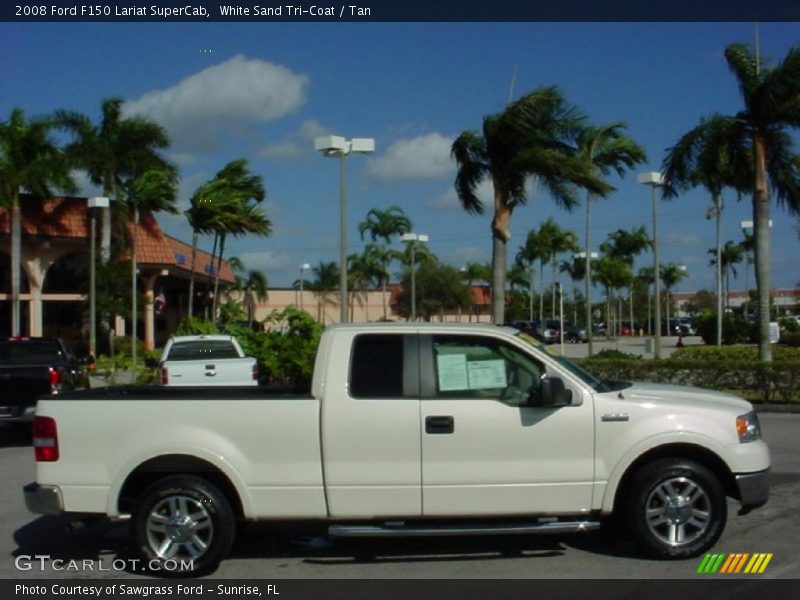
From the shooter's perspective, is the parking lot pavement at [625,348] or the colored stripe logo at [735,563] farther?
the parking lot pavement at [625,348]

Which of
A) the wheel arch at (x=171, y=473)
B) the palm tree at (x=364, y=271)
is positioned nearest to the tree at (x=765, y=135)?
the wheel arch at (x=171, y=473)

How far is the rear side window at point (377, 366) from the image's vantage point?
7273mm

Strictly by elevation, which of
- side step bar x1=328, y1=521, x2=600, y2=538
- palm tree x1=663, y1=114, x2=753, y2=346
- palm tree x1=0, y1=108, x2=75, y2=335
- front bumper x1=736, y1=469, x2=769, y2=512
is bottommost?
side step bar x1=328, y1=521, x2=600, y2=538

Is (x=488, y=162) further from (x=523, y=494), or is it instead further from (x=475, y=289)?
(x=475, y=289)

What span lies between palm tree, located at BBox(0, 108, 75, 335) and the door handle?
2891 cm

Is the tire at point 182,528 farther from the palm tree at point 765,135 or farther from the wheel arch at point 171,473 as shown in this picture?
the palm tree at point 765,135

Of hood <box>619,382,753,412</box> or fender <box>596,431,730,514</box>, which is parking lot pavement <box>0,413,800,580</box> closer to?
fender <box>596,431,730,514</box>

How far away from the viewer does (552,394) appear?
7090 millimetres

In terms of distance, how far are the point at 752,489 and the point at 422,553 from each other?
2609 millimetres

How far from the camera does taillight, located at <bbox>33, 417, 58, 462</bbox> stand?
709 centimetres

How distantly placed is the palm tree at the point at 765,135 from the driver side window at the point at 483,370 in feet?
50.9

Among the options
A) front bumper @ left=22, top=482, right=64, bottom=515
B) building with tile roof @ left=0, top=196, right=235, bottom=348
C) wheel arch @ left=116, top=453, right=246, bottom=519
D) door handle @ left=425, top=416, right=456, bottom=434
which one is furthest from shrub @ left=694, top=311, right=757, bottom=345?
front bumper @ left=22, top=482, right=64, bottom=515
